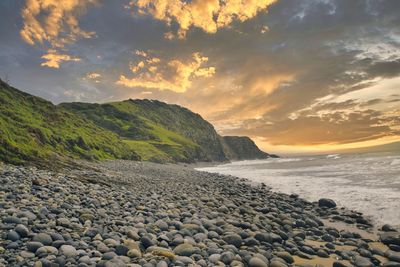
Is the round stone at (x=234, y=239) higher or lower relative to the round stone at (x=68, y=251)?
lower

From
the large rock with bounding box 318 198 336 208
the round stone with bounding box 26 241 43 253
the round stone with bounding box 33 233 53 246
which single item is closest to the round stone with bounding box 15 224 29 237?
the round stone with bounding box 33 233 53 246

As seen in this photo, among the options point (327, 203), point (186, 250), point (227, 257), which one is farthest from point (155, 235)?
point (327, 203)

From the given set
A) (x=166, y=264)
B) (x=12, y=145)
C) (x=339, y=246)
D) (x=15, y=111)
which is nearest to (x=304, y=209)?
(x=339, y=246)

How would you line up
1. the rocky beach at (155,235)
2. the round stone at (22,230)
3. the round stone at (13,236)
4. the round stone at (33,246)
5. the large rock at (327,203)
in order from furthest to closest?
the large rock at (327,203) → the round stone at (22,230) → the round stone at (13,236) → the rocky beach at (155,235) → the round stone at (33,246)

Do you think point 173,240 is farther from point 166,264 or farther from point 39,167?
point 39,167

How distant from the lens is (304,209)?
16500mm

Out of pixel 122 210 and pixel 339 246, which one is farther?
pixel 122 210

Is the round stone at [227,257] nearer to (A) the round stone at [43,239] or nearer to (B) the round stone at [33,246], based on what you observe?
(A) the round stone at [43,239]

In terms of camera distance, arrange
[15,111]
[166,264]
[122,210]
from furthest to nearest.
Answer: [15,111] → [122,210] → [166,264]

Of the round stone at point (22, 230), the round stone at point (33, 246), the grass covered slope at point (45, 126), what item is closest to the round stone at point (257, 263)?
the round stone at point (33, 246)

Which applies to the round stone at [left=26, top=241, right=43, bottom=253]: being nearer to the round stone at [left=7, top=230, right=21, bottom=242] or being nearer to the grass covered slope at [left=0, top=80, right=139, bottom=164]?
the round stone at [left=7, top=230, right=21, bottom=242]

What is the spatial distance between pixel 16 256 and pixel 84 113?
182m

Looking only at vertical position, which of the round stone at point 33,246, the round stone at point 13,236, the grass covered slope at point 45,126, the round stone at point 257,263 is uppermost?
the grass covered slope at point 45,126

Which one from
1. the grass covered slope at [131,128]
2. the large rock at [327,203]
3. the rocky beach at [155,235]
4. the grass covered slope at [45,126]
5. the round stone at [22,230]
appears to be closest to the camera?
the rocky beach at [155,235]
